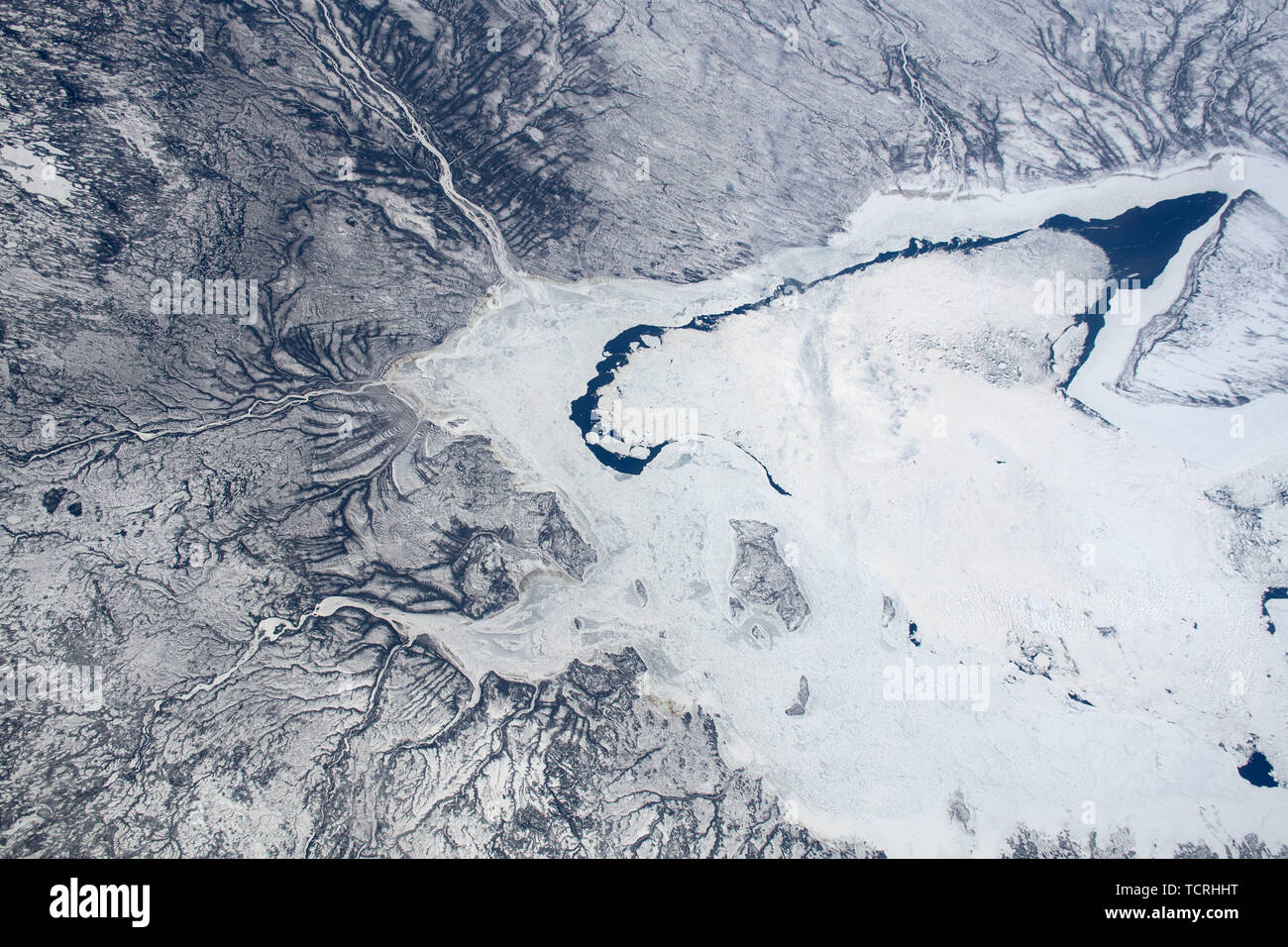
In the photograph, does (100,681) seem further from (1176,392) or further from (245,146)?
(1176,392)

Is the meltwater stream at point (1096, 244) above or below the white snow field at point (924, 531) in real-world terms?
above

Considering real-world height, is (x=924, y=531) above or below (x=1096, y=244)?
below

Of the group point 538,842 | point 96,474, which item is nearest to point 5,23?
point 96,474

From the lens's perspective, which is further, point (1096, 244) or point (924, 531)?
point (1096, 244)

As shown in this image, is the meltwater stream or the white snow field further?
the meltwater stream

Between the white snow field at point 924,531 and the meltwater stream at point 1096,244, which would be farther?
the meltwater stream at point 1096,244
